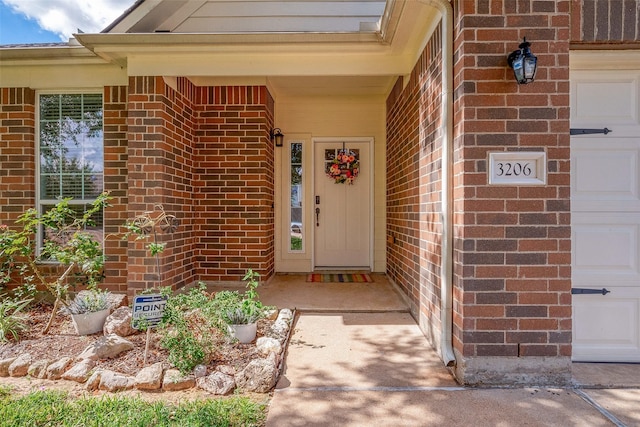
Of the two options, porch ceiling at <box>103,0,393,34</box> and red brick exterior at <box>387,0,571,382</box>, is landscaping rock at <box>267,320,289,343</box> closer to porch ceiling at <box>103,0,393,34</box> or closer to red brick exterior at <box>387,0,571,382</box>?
red brick exterior at <box>387,0,571,382</box>

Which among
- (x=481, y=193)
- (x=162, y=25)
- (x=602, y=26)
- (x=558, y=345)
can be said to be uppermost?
(x=162, y=25)

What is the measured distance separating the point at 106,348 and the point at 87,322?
24.1 inches

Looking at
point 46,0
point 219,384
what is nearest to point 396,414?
point 219,384

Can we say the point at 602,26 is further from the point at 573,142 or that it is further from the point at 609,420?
the point at 609,420

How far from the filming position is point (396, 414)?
1.97 meters

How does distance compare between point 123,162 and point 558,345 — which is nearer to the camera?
point 558,345

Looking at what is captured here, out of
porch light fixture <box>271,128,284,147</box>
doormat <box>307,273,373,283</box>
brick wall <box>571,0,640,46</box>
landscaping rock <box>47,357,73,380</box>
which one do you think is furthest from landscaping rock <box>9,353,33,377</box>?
brick wall <box>571,0,640,46</box>

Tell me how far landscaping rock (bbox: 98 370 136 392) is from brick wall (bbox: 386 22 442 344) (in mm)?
2218

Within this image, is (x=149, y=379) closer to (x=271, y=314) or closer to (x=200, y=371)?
(x=200, y=371)

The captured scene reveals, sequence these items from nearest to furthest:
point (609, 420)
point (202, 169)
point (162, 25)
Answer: point (609, 420)
point (162, 25)
point (202, 169)

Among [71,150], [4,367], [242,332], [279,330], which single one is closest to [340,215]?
[279,330]

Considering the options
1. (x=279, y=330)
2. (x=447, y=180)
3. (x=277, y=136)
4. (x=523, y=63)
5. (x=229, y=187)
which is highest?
(x=277, y=136)

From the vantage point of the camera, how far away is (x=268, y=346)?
8.74ft

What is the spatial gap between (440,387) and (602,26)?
262cm
